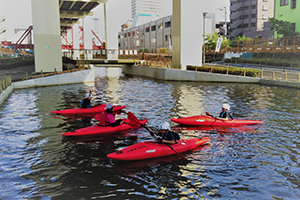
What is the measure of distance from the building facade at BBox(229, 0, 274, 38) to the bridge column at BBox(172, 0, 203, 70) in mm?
46492

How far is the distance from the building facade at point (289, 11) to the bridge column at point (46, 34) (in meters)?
34.8

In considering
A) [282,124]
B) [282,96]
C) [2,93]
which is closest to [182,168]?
[282,124]

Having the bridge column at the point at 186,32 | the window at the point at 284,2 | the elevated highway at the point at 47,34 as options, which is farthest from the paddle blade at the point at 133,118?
the window at the point at 284,2

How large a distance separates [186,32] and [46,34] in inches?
632

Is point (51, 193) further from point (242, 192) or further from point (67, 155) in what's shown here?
point (242, 192)

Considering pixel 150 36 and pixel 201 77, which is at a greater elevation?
pixel 150 36

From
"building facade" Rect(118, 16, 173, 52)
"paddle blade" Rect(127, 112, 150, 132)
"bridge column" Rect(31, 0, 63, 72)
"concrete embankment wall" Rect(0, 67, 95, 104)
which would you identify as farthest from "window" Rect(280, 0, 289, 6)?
"paddle blade" Rect(127, 112, 150, 132)

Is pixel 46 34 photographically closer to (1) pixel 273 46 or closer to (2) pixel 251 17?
(1) pixel 273 46

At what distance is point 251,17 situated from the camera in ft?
264

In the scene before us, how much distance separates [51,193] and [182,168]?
3654mm

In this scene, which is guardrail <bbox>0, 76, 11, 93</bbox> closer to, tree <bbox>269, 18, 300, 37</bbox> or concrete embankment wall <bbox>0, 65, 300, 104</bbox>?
concrete embankment wall <bbox>0, 65, 300, 104</bbox>

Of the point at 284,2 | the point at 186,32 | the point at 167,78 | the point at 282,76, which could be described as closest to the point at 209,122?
the point at 282,76

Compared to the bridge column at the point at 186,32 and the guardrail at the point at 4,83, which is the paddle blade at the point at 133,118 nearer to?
the guardrail at the point at 4,83

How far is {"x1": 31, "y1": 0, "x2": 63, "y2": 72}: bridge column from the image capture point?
29375 millimetres
